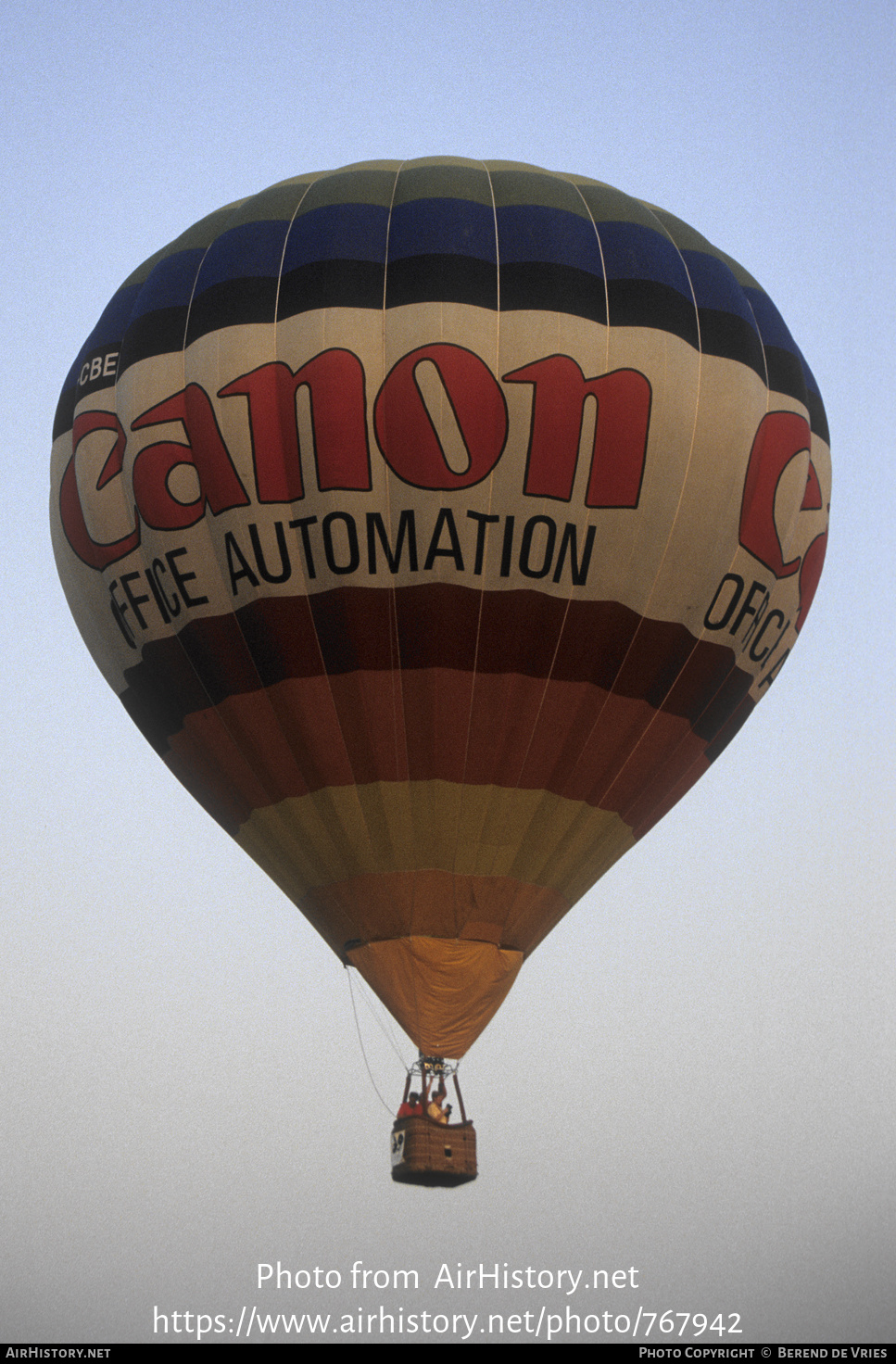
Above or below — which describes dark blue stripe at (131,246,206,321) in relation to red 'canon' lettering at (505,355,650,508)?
above

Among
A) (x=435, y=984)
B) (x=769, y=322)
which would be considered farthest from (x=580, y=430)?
(x=435, y=984)

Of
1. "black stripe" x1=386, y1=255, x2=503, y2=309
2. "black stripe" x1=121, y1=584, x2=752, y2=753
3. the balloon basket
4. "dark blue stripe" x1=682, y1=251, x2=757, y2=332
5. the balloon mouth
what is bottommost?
the balloon basket

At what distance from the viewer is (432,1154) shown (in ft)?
47.6

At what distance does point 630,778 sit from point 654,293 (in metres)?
3.78

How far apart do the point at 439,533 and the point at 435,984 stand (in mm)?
3436

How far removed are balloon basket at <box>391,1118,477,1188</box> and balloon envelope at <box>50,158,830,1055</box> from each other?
0.76 metres

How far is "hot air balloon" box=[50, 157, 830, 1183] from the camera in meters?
14.8

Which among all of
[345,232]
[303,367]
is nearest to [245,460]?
[303,367]

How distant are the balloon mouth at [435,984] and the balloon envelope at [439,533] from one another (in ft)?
0.06

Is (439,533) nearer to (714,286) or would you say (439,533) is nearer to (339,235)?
(339,235)

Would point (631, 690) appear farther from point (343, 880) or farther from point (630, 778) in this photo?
point (343, 880)

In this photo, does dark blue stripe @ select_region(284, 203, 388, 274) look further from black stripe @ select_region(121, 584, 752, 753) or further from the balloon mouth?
the balloon mouth

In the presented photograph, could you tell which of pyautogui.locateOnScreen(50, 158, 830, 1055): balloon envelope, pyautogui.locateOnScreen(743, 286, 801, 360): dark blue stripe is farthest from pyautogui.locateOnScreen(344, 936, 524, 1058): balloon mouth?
pyautogui.locateOnScreen(743, 286, 801, 360): dark blue stripe

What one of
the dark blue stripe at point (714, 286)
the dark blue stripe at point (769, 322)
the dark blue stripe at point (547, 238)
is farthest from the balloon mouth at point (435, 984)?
the dark blue stripe at point (769, 322)
